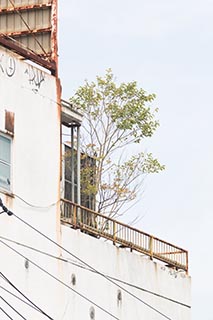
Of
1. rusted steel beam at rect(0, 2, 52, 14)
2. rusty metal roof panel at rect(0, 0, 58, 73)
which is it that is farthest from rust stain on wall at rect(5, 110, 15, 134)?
rusted steel beam at rect(0, 2, 52, 14)

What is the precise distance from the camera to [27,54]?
3359cm

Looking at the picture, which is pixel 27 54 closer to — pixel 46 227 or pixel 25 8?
pixel 25 8

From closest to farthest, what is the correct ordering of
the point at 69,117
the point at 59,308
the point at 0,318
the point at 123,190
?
the point at 0,318 → the point at 59,308 → the point at 69,117 → the point at 123,190

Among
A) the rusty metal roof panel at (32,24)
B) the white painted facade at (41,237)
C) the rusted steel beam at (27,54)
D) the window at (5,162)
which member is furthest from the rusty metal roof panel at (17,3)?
the window at (5,162)

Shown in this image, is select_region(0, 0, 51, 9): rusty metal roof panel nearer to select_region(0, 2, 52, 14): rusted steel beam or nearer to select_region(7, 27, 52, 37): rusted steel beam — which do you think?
select_region(0, 2, 52, 14): rusted steel beam

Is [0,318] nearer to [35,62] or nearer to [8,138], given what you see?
[8,138]

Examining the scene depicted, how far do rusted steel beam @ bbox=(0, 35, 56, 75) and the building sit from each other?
0.03 metres

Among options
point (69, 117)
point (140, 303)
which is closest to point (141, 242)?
point (140, 303)

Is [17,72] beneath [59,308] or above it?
above

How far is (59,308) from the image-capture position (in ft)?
110

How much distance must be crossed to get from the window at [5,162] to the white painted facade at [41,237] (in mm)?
131

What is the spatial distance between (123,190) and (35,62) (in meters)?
11.5

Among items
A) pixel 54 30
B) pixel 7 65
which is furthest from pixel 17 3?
pixel 7 65

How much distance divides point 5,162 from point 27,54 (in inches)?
124
